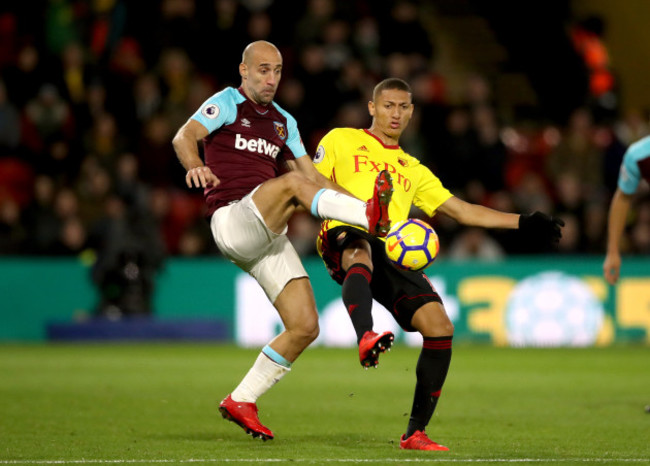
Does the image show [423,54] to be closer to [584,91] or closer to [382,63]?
[382,63]

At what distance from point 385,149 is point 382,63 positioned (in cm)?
1170

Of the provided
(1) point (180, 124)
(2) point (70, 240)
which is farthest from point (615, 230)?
(1) point (180, 124)

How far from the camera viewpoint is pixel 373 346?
20.4 ft

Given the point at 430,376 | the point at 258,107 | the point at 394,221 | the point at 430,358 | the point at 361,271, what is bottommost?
the point at 430,376

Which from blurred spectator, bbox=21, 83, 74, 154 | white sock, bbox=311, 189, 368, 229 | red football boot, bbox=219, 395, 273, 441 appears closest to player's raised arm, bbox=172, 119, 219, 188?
white sock, bbox=311, 189, 368, 229

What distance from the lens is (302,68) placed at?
18125 millimetres

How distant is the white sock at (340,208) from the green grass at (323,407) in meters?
1.29

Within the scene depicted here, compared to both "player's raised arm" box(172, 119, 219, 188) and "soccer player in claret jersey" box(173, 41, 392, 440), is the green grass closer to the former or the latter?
"soccer player in claret jersey" box(173, 41, 392, 440)

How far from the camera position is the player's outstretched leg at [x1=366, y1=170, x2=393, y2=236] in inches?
253

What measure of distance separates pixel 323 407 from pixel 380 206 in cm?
348

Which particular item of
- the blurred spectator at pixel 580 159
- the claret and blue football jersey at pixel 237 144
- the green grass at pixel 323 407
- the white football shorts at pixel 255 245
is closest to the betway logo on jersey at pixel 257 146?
the claret and blue football jersey at pixel 237 144

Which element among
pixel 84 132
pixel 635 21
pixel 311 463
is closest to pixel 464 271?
pixel 84 132

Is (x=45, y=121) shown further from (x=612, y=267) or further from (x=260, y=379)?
(x=260, y=379)

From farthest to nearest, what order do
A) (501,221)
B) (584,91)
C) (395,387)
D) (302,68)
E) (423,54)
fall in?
1. (584,91)
2. (423,54)
3. (302,68)
4. (395,387)
5. (501,221)
